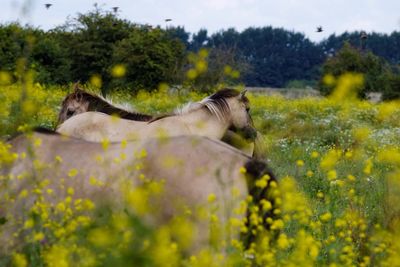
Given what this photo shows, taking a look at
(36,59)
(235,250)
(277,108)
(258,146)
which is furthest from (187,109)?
(36,59)

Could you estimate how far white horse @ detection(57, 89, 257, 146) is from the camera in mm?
7879

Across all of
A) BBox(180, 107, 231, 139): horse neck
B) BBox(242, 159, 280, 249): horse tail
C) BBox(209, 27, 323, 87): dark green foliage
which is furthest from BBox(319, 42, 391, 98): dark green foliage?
BBox(209, 27, 323, 87): dark green foliage

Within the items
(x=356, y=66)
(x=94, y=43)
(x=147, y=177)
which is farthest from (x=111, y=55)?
(x=147, y=177)

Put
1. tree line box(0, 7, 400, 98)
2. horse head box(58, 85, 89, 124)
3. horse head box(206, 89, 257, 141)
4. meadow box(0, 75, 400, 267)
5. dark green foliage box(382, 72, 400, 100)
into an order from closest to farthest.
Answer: meadow box(0, 75, 400, 267) < horse head box(206, 89, 257, 141) < horse head box(58, 85, 89, 124) < tree line box(0, 7, 400, 98) < dark green foliage box(382, 72, 400, 100)

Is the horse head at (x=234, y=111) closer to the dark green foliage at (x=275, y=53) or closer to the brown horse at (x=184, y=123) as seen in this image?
the brown horse at (x=184, y=123)

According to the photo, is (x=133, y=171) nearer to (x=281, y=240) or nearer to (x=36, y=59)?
(x=281, y=240)

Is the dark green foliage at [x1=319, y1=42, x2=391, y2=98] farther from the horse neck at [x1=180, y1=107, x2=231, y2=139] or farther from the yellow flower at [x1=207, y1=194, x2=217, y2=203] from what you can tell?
the yellow flower at [x1=207, y1=194, x2=217, y2=203]

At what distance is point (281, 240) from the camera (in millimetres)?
3529

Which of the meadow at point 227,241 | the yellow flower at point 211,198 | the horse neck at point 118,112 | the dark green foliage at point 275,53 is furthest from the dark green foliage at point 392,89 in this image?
the dark green foliage at point 275,53

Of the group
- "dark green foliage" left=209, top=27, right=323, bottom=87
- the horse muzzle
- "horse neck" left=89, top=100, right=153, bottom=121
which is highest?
"dark green foliage" left=209, top=27, right=323, bottom=87

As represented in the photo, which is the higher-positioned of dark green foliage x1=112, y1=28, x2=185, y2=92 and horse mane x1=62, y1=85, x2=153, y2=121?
dark green foliage x1=112, y1=28, x2=185, y2=92

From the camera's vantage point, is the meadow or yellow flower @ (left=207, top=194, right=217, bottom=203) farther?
yellow flower @ (left=207, top=194, right=217, bottom=203)

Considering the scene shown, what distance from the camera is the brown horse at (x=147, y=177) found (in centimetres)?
396

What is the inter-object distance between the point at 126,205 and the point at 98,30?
28.8m
